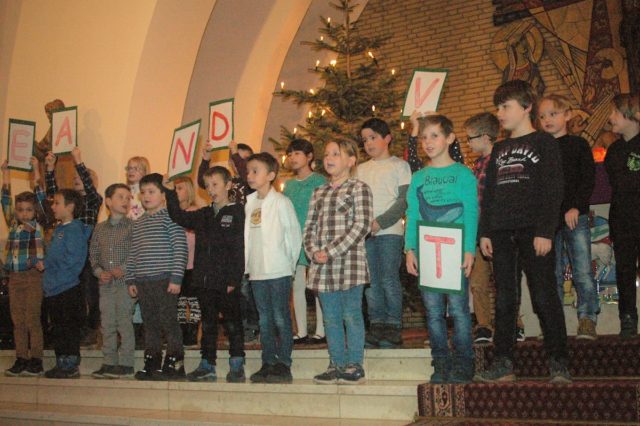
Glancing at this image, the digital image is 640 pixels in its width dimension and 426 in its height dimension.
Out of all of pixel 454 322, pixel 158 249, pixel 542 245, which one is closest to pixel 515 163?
pixel 542 245

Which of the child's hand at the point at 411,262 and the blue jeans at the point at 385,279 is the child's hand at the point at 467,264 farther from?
the blue jeans at the point at 385,279

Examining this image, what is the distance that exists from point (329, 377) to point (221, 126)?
8.40ft

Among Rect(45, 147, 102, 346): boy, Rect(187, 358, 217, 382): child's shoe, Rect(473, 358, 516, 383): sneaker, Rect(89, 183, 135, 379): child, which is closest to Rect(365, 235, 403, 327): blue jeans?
Rect(473, 358, 516, 383): sneaker

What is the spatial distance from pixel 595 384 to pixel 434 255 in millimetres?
1094

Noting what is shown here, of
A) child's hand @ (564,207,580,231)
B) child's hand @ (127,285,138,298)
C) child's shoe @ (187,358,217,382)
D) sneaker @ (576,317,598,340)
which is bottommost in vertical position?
child's shoe @ (187,358,217,382)

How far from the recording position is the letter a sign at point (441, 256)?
417 centimetres

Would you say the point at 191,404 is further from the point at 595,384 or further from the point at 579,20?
the point at 579,20

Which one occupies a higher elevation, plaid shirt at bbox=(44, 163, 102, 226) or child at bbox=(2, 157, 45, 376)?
plaid shirt at bbox=(44, 163, 102, 226)

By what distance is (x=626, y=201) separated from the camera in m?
4.77

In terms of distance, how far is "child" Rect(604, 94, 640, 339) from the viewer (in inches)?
185

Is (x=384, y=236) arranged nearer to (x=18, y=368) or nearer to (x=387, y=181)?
(x=387, y=181)

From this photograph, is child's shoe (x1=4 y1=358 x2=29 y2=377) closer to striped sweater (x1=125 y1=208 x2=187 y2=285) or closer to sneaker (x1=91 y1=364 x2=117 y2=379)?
sneaker (x1=91 y1=364 x2=117 y2=379)

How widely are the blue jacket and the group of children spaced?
0.01 meters

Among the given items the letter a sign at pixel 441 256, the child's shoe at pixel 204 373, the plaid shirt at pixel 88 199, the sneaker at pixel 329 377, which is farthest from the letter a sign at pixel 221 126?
the letter a sign at pixel 441 256
